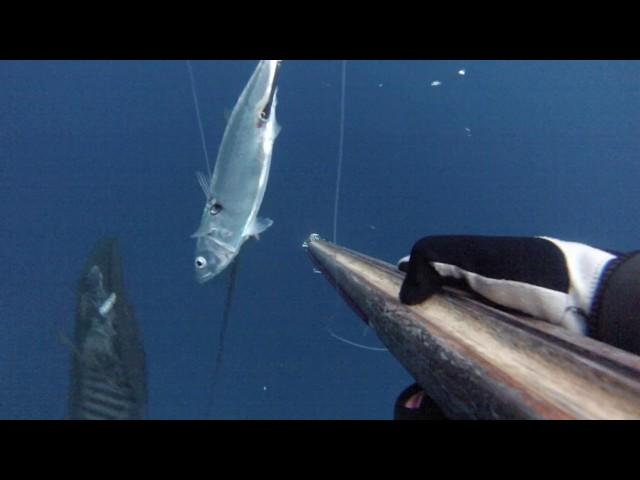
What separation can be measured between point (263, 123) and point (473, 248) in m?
1.86

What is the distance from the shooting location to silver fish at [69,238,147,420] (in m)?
5.54

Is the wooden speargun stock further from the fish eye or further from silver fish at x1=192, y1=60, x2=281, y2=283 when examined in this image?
the fish eye

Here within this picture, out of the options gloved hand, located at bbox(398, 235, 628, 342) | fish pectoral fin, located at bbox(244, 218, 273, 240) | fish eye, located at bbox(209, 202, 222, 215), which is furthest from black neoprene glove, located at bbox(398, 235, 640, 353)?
fish pectoral fin, located at bbox(244, 218, 273, 240)

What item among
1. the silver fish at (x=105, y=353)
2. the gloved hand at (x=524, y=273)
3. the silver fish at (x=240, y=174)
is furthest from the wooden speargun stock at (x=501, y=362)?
the silver fish at (x=105, y=353)

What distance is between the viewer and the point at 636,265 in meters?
1.32

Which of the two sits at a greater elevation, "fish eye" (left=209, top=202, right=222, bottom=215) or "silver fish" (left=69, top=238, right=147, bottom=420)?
"fish eye" (left=209, top=202, right=222, bottom=215)

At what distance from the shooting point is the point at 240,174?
308 centimetres

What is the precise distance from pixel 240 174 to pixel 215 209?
34 cm

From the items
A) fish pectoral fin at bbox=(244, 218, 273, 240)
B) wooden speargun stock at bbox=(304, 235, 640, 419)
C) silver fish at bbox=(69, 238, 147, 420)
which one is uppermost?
fish pectoral fin at bbox=(244, 218, 273, 240)

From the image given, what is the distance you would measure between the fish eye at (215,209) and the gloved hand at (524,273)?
193 cm

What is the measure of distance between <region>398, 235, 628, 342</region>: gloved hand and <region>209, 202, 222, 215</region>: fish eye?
6.33 ft
